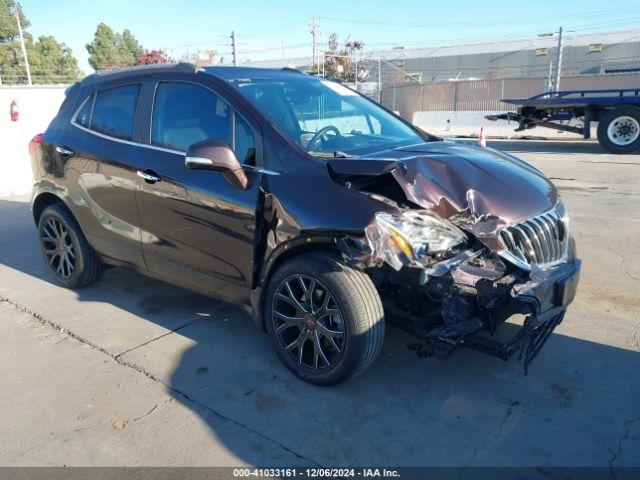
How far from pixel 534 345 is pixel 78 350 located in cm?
316

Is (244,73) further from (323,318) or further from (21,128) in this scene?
(21,128)

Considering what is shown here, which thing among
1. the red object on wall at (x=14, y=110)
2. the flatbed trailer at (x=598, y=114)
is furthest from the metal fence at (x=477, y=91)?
the red object on wall at (x=14, y=110)

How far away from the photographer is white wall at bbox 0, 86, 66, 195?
405 inches

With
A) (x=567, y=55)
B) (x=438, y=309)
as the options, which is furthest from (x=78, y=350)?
(x=567, y=55)

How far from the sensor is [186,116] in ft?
12.8

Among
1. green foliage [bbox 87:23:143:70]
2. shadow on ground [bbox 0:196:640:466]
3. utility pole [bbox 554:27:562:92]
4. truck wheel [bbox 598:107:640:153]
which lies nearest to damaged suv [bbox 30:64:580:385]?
shadow on ground [bbox 0:196:640:466]

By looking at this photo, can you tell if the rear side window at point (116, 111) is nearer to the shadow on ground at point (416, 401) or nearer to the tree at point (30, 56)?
the shadow on ground at point (416, 401)

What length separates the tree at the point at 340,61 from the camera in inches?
1494

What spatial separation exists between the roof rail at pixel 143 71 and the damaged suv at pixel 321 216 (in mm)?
21

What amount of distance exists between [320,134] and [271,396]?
1739 millimetres

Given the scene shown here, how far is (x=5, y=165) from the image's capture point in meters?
10.3

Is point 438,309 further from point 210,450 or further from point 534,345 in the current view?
point 210,450

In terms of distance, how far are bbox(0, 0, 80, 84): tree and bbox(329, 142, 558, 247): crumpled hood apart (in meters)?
38.4

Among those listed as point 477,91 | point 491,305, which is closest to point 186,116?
point 491,305
